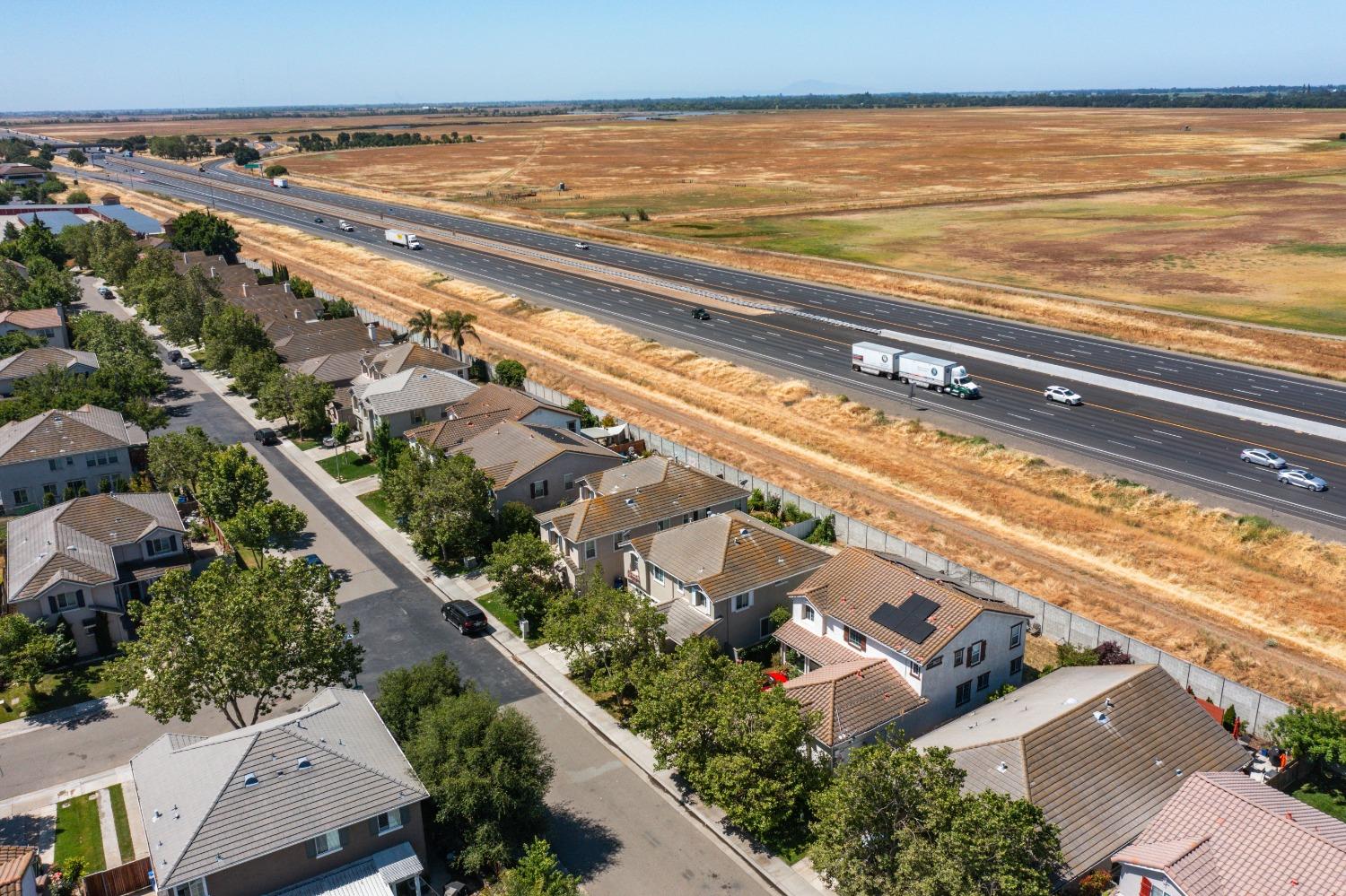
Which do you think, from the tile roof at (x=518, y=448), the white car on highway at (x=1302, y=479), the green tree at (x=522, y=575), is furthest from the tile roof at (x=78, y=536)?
the white car on highway at (x=1302, y=479)

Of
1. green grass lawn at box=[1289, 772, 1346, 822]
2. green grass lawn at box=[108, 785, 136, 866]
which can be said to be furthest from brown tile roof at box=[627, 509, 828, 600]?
green grass lawn at box=[108, 785, 136, 866]

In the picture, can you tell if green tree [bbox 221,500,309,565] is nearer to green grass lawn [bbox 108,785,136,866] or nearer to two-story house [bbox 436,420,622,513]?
two-story house [bbox 436,420,622,513]

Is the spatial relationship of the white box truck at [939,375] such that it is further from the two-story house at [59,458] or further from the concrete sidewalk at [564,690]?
the two-story house at [59,458]

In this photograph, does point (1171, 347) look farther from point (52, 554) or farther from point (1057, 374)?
point (52, 554)

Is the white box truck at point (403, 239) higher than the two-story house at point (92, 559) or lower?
higher

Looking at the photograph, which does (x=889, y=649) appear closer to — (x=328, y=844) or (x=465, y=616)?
(x=465, y=616)

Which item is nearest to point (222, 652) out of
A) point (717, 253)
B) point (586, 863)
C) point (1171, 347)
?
point (586, 863)

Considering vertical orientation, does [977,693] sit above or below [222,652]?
below
